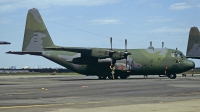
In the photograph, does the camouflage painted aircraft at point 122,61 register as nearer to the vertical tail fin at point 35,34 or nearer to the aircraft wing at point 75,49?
the aircraft wing at point 75,49

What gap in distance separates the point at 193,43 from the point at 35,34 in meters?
46.7

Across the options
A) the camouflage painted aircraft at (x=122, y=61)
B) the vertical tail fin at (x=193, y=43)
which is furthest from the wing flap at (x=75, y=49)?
the vertical tail fin at (x=193, y=43)

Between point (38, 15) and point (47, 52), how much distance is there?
6198 millimetres

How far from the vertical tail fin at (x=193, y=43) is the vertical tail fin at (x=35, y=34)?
44633mm

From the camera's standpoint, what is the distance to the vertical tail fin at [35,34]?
60219 millimetres

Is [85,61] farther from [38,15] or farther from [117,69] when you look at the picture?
[38,15]

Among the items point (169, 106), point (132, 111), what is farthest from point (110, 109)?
point (169, 106)

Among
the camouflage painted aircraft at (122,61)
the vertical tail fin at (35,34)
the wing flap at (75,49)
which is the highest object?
the vertical tail fin at (35,34)

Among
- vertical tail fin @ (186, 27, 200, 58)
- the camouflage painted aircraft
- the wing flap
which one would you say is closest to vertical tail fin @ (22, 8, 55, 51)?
the camouflage painted aircraft

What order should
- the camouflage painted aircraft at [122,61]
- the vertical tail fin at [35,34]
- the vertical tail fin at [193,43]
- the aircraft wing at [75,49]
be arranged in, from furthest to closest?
the vertical tail fin at [193,43]
the vertical tail fin at [35,34]
the camouflage painted aircraft at [122,61]
the aircraft wing at [75,49]

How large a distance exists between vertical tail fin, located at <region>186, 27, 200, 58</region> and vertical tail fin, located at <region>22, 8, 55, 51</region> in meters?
44.6

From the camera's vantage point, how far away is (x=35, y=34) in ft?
199

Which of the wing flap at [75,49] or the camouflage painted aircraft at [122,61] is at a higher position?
the wing flap at [75,49]

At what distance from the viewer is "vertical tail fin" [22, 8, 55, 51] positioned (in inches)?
2371
